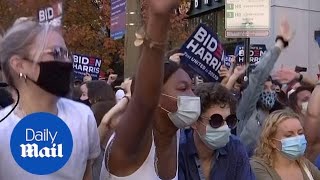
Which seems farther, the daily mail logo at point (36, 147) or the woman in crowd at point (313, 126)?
the woman in crowd at point (313, 126)

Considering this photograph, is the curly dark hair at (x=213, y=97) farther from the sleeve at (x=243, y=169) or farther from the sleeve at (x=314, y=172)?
the sleeve at (x=314, y=172)

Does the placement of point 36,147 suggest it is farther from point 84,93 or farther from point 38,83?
point 84,93

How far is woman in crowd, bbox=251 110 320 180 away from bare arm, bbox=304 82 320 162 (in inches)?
17.2

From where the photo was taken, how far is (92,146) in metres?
2.90

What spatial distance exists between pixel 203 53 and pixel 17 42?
11.7ft

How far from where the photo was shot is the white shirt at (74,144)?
263cm

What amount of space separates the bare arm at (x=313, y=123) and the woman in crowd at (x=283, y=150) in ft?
1.43

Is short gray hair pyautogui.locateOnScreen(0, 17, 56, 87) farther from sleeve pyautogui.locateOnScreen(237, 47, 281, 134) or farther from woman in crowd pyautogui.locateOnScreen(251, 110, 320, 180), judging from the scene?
sleeve pyautogui.locateOnScreen(237, 47, 281, 134)

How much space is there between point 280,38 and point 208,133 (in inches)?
79.8

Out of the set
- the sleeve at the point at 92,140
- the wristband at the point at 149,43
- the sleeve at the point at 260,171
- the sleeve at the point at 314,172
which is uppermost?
the wristband at the point at 149,43

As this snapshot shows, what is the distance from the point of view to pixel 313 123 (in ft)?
16.1

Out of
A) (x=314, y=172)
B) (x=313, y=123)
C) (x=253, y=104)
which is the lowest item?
(x=314, y=172)

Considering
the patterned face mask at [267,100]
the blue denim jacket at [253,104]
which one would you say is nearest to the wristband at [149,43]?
the blue denim jacket at [253,104]

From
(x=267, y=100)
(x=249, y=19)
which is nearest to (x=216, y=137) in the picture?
(x=267, y=100)
